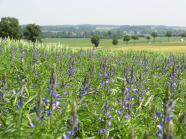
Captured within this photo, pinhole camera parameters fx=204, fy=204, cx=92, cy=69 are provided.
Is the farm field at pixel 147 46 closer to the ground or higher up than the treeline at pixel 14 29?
closer to the ground

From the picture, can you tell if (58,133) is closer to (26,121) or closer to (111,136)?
(26,121)

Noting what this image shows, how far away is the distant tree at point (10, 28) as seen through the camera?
68.6 m

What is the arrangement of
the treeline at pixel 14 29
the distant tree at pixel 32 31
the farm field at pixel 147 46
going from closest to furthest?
1. the farm field at pixel 147 46
2. the treeline at pixel 14 29
3. the distant tree at pixel 32 31

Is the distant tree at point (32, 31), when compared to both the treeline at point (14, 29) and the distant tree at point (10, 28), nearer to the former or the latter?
the treeline at point (14, 29)

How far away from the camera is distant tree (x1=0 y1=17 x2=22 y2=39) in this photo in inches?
2699

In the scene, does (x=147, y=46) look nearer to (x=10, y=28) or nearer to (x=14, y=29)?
(x=14, y=29)

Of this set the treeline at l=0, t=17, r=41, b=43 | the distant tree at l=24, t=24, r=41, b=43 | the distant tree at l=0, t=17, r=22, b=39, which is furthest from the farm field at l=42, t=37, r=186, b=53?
the distant tree at l=0, t=17, r=22, b=39

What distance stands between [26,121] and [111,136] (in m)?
1.35

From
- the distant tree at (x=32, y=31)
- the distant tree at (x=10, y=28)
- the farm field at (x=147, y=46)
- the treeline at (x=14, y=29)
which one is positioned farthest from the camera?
the distant tree at (x=32, y=31)

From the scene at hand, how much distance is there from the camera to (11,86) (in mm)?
4918

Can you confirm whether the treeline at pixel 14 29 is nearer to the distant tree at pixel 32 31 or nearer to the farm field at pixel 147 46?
the distant tree at pixel 32 31

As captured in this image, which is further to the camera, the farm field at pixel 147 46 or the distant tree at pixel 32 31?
the distant tree at pixel 32 31

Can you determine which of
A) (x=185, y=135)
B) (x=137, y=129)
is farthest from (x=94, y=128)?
(x=185, y=135)

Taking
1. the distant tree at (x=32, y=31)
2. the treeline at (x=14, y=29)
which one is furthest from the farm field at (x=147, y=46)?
the treeline at (x=14, y=29)
